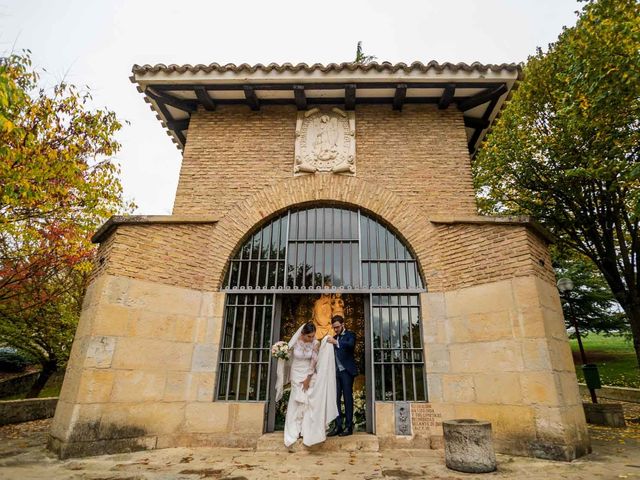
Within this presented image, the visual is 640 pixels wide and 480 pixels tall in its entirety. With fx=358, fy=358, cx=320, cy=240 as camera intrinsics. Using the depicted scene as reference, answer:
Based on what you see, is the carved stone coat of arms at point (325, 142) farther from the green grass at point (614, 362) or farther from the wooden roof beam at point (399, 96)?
the green grass at point (614, 362)

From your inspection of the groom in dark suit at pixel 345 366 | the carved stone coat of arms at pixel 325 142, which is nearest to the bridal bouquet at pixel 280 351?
the groom in dark suit at pixel 345 366

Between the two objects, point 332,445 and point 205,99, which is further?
point 205,99

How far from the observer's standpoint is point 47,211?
782 centimetres

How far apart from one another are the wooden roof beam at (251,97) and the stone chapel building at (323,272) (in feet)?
0.15

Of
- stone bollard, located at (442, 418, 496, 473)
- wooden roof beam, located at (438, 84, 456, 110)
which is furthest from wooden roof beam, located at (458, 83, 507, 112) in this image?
stone bollard, located at (442, 418, 496, 473)

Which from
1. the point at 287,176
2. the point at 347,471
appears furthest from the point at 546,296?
the point at 287,176

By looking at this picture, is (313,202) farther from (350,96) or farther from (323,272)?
(350,96)

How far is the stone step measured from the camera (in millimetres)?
5422

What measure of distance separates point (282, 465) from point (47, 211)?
725cm

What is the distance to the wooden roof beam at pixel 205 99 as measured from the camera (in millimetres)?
7327

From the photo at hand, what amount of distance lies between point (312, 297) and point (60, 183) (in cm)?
644

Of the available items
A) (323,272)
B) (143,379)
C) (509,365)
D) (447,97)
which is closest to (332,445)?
(323,272)

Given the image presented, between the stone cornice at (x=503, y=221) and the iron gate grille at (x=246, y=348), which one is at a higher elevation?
the stone cornice at (x=503, y=221)

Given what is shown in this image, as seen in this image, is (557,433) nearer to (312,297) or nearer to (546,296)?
(546,296)
